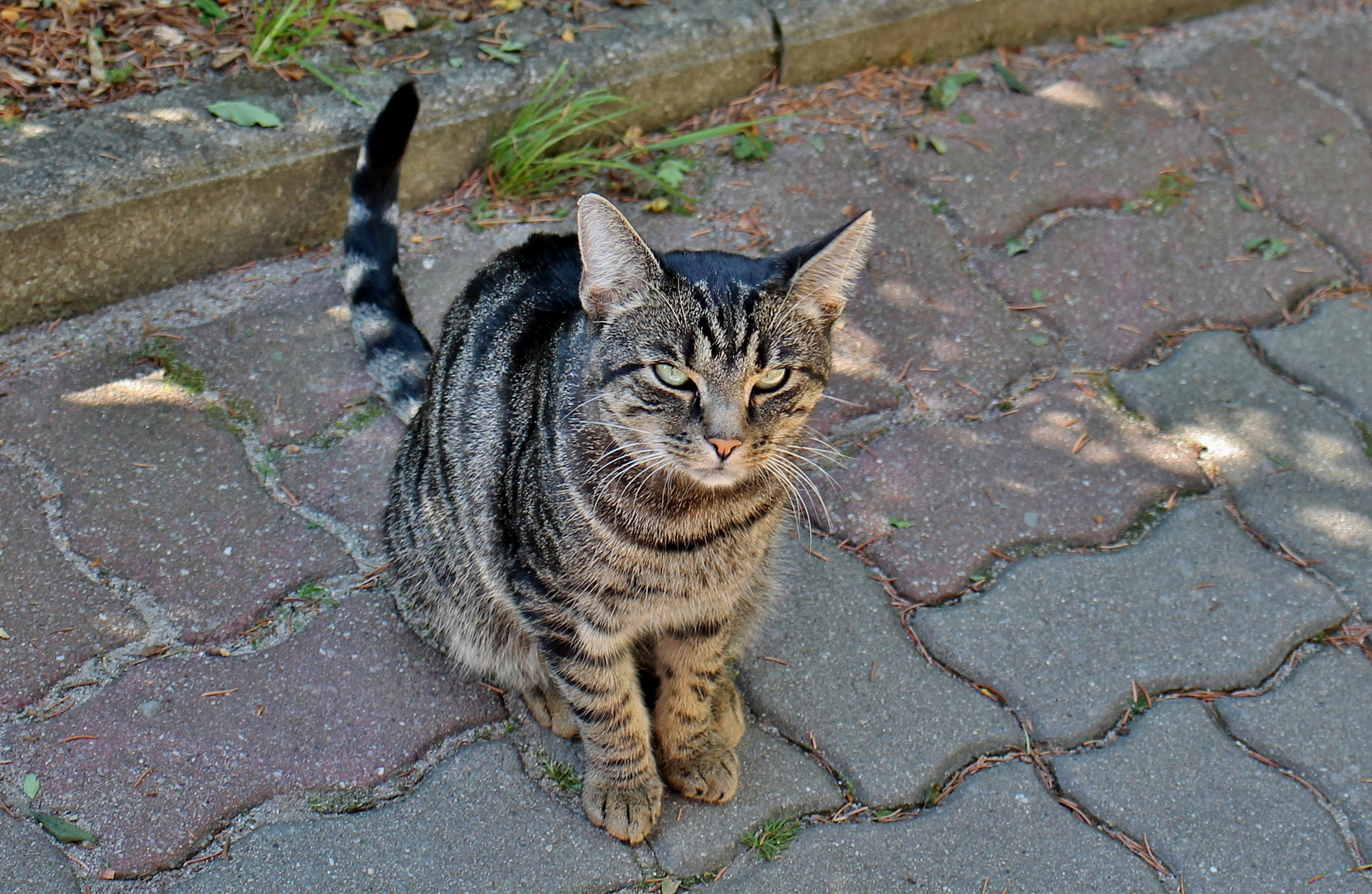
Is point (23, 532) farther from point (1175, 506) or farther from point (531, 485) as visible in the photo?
point (1175, 506)

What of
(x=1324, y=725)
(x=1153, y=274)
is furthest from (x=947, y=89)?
(x=1324, y=725)

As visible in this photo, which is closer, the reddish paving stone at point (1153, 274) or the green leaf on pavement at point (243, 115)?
the green leaf on pavement at point (243, 115)

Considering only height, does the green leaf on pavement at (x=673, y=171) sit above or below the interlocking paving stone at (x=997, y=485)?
above

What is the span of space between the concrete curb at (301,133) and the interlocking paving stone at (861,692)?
1.69 m

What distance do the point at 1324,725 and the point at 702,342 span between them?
5.30 feet

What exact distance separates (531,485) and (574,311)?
397 mm

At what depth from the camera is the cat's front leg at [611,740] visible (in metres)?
2.32

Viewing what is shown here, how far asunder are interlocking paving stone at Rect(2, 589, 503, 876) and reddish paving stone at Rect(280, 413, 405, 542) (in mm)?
286

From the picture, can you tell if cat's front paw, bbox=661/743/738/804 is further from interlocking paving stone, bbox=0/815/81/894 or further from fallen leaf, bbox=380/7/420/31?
fallen leaf, bbox=380/7/420/31

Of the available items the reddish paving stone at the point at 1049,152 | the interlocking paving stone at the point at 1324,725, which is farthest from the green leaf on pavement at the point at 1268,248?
the interlocking paving stone at the point at 1324,725

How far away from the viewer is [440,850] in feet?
7.45

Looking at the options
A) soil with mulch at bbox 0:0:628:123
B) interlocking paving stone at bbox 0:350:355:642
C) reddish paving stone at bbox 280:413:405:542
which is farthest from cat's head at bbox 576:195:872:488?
soil with mulch at bbox 0:0:628:123

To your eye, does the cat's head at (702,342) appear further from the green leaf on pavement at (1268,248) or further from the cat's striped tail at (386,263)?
the green leaf on pavement at (1268,248)

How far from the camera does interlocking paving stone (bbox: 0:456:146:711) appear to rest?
8.05 ft
